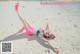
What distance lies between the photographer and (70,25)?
6.75 ft

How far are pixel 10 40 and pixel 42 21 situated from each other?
290mm

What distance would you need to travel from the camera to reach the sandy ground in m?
2.04

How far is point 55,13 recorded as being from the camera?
6.77ft

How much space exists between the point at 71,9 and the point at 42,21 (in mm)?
242

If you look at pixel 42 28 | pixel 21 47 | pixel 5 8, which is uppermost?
pixel 5 8

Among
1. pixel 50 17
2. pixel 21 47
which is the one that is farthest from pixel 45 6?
pixel 21 47

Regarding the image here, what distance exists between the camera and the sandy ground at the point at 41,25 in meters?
2.04

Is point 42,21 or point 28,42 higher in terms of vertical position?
point 42,21

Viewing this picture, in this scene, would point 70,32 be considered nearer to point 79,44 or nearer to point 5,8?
point 79,44

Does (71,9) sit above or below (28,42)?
above

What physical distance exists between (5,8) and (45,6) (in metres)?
0.31

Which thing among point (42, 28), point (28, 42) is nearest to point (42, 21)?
point (42, 28)

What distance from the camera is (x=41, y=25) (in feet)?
6.77

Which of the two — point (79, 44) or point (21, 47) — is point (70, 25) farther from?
point (21, 47)
